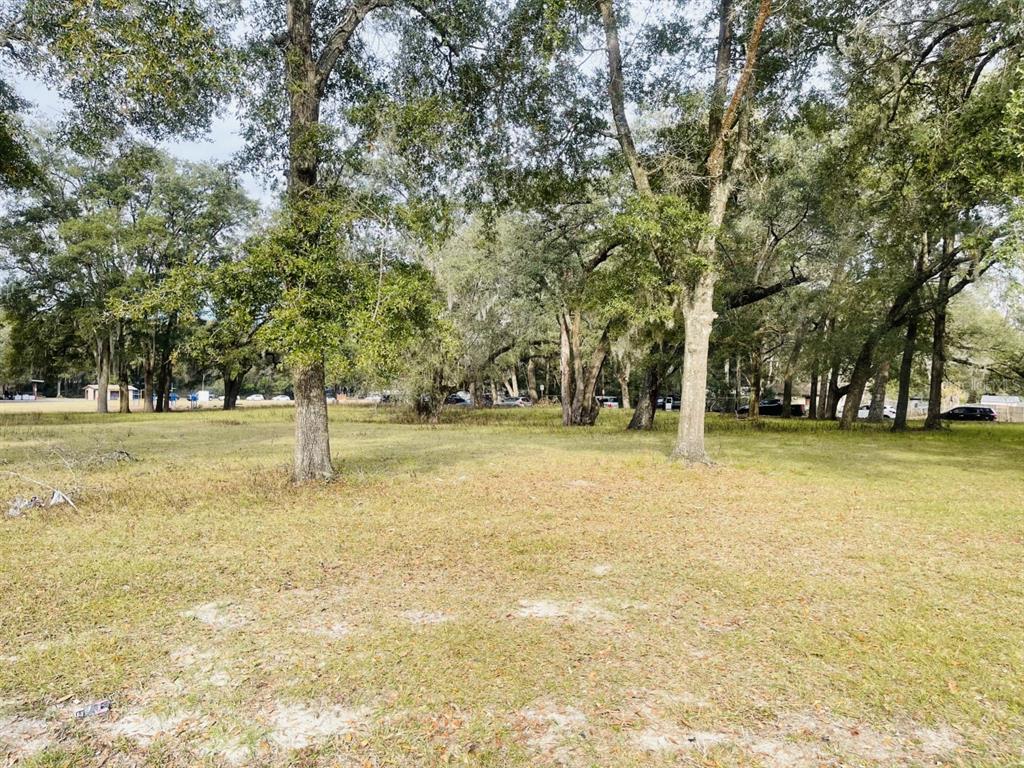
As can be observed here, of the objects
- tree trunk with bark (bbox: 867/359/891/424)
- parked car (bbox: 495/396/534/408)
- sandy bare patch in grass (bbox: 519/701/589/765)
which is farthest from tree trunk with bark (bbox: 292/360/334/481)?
parked car (bbox: 495/396/534/408)

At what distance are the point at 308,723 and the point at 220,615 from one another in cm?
181

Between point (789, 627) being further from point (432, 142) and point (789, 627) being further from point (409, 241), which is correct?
point (432, 142)

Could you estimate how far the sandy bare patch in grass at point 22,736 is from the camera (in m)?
2.70

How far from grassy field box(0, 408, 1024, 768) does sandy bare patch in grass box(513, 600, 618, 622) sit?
32mm

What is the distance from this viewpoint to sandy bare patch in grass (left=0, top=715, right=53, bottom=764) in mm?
2699

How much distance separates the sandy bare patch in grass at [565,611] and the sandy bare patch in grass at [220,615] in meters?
1.98

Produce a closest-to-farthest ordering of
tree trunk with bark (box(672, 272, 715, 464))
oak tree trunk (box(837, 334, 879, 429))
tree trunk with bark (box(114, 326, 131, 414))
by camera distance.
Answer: tree trunk with bark (box(672, 272, 715, 464)) < oak tree trunk (box(837, 334, 879, 429)) < tree trunk with bark (box(114, 326, 131, 414))

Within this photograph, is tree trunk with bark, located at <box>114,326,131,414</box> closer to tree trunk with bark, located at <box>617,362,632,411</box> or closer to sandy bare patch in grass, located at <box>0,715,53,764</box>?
tree trunk with bark, located at <box>617,362,632,411</box>

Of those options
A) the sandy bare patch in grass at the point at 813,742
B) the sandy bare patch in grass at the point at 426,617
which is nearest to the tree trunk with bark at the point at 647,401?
the sandy bare patch in grass at the point at 426,617

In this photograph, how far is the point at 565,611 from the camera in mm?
4461

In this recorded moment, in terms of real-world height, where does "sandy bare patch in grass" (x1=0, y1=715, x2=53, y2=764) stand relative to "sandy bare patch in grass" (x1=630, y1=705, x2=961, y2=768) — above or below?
below

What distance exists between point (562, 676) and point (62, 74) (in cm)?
1141

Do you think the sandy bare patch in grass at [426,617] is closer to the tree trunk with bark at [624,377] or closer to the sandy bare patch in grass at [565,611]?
the sandy bare patch in grass at [565,611]

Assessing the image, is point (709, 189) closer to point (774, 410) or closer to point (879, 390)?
point (879, 390)
